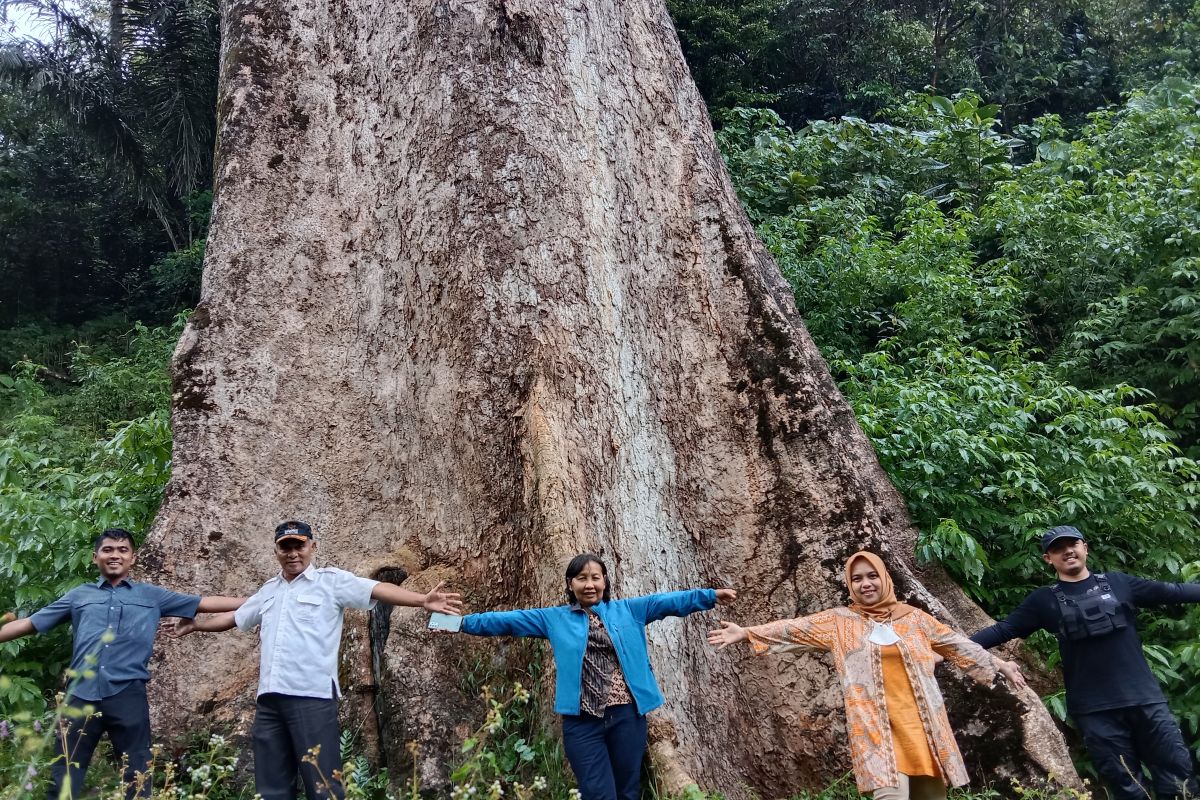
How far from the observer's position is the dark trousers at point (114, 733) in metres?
4.20

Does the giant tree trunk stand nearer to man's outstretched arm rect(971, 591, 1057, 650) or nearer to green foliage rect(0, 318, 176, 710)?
man's outstretched arm rect(971, 591, 1057, 650)

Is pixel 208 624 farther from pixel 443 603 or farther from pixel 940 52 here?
pixel 940 52

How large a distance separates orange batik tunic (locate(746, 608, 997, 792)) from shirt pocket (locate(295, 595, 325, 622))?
187 centimetres

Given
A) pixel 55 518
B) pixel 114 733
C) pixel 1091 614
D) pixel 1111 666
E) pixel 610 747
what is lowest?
pixel 610 747

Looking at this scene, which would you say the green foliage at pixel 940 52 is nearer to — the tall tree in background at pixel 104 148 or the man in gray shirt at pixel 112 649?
the tall tree in background at pixel 104 148

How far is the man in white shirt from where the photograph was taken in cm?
423

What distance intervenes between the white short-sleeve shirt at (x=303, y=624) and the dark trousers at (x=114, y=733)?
21.0 inches

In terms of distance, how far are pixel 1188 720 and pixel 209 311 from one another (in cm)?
619

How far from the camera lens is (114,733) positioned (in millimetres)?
4332

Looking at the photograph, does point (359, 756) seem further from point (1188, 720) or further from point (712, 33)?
point (712, 33)

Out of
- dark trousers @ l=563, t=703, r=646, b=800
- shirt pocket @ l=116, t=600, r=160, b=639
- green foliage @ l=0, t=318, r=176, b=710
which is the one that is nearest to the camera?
dark trousers @ l=563, t=703, r=646, b=800

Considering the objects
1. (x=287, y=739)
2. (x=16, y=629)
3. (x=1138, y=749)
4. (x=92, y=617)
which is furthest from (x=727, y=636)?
(x=16, y=629)

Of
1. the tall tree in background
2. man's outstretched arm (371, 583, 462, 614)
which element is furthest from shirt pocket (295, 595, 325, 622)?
the tall tree in background

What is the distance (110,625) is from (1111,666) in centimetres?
447
